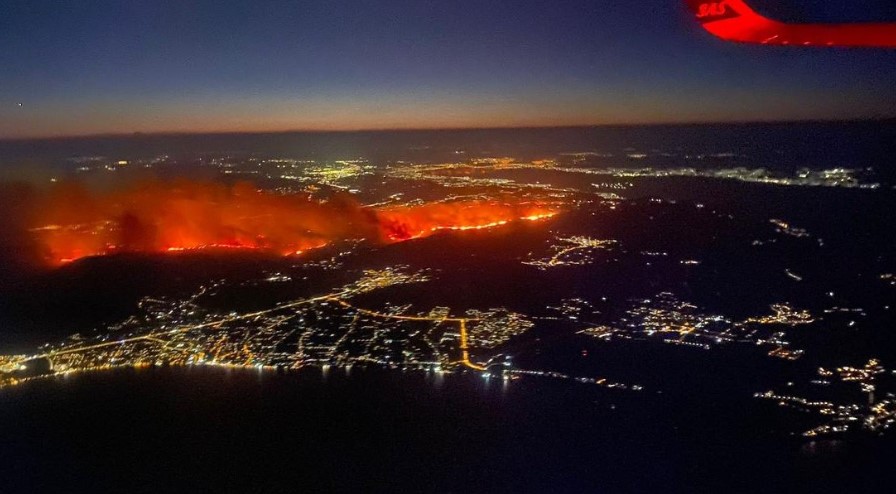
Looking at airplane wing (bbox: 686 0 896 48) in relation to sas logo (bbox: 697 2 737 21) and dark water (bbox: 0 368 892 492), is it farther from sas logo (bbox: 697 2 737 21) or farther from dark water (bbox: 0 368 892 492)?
dark water (bbox: 0 368 892 492)

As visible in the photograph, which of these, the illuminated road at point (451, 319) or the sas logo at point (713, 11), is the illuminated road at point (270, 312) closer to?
the illuminated road at point (451, 319)

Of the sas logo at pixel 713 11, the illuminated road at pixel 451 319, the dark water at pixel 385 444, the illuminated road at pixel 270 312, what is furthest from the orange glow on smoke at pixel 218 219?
the sas logo at pixel 713 11

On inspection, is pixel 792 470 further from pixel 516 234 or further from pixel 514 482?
pixel 516 234

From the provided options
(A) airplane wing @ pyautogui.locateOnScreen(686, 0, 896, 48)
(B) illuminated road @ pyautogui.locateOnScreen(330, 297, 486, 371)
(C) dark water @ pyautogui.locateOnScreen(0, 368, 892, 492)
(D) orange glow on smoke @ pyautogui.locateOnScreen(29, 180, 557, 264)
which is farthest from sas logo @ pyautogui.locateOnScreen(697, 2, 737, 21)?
(D) orange glow on smoke @ pyautogui.locateOnScreen(29, 180, 557, 264)

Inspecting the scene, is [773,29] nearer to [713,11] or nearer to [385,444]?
[713,11]

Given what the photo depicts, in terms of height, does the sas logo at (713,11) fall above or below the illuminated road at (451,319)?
above

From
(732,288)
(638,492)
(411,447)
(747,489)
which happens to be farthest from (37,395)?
(732,288)
